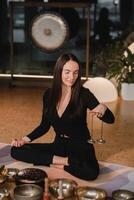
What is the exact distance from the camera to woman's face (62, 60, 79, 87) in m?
2.25

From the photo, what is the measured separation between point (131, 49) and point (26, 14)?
1.52 metres

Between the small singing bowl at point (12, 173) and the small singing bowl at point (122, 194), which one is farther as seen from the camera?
the small singing bowl at point (12, 173)

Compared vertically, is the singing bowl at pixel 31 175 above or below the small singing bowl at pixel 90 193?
above

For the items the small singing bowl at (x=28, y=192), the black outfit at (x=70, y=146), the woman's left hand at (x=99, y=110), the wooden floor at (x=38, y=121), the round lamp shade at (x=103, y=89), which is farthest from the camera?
the round lamp shade at (x=103, y=89)

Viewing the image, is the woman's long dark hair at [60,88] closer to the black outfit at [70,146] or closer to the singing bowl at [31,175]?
the black outfit at [70,146]

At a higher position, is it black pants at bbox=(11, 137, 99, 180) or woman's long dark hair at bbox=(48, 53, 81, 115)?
woman's long dark hair at bbox=(48, 53, 81, 115)

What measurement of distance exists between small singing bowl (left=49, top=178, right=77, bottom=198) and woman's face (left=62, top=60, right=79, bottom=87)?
49cm

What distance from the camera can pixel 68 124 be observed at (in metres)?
2.37

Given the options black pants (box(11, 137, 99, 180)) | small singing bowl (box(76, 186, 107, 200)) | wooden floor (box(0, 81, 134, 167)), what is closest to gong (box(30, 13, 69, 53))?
wooden floor (box(0, 81, 134, 167))

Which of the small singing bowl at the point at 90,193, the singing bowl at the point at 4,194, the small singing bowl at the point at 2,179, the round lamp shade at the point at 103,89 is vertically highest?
the round lamp shade at the point at 103,89

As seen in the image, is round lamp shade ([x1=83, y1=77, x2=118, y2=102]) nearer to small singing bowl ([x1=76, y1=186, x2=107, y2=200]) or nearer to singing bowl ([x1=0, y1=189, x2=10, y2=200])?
small singing bowl ([x1=76, y1=186, x2=107, y2=200])

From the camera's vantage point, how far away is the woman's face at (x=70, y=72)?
2.25m

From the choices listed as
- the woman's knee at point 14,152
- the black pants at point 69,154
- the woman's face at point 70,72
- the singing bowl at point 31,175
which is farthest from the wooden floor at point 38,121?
the woman's face at point 70,72

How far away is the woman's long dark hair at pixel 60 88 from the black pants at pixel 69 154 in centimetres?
21
